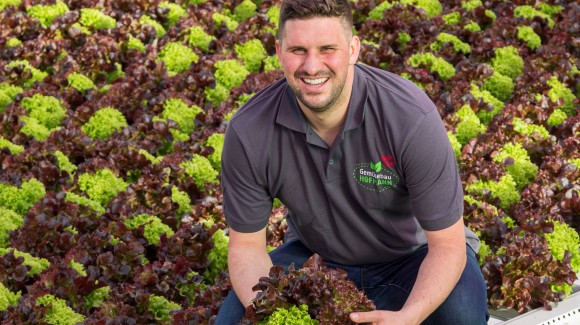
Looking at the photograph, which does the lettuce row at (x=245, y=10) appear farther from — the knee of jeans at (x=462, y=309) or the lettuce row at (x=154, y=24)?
the knee of jeans at (x=462, y=309)

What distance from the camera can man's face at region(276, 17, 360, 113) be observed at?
397 centimetres

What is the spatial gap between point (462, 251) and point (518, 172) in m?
2.53

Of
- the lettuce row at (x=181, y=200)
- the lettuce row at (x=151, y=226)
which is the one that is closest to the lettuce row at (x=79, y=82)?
the lettuce row at (x=181, y=200)

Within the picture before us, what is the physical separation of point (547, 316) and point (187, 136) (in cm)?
307

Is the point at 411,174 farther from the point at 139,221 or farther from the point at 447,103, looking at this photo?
the point at 447,103

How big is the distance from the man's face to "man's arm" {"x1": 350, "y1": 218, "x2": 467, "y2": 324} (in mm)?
723

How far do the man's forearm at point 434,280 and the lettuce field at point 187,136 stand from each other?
406 mm

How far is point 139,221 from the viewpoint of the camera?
6.02 m

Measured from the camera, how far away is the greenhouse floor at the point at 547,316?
4.98 m

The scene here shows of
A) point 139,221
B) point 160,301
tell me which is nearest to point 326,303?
point 160,301

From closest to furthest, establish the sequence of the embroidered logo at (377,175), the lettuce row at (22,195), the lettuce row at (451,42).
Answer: the embroidered logo at (377,175), the lettuce row at (22,195), the lettuce row at (451,42)

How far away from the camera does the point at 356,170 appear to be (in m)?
4.16

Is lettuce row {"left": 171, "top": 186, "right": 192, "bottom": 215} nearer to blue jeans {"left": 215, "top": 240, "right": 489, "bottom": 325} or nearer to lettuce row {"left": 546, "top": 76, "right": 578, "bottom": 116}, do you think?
blue jeans {"left": 215, "top": 240, "right": 489, "bottom": 325}

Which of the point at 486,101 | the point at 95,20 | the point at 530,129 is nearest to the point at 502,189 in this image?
the point at 530,129
